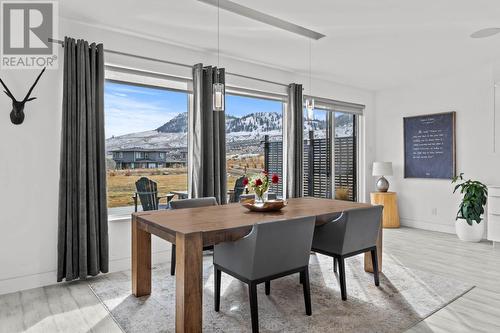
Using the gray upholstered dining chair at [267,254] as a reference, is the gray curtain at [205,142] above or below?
above

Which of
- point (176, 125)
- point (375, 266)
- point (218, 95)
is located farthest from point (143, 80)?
point (375, 266)

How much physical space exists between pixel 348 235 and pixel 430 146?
3.75 metres

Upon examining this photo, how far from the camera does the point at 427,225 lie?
5855mm

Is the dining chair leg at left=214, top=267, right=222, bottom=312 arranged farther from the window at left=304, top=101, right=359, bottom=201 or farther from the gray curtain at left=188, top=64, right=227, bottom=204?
the window at left=304, top=101, right=359, bottom=201

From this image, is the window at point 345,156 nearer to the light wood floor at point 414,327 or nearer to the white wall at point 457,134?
the white wall at point 457,134

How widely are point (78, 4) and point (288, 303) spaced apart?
3.22 m

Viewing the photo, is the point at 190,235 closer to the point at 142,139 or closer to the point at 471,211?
the point at 142,139

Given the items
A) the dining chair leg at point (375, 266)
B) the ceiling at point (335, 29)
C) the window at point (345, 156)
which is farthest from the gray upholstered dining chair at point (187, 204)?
the window at point (345, 156)

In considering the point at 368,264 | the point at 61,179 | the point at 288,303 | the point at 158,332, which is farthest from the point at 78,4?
the point at 368,264

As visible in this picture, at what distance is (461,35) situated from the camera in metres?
3.80

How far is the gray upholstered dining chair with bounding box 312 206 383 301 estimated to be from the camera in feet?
9.55

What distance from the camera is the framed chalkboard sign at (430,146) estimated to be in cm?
556

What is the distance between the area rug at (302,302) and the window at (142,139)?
106cm

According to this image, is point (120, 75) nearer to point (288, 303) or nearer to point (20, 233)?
point (20, 233)
